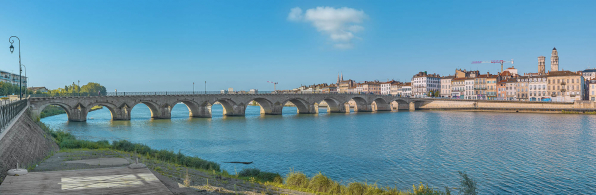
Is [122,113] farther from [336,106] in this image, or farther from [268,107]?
[336,106]

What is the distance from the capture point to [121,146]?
25.3 m

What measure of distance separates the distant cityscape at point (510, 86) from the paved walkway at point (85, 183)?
84097mm

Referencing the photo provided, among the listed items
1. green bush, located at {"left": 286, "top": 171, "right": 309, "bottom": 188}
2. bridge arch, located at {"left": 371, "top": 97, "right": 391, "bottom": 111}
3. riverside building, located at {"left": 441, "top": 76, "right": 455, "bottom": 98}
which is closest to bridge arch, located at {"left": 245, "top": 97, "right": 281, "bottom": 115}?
bridge arch, located at {"left": 371, "top": 97, "right": 391, "bottom": 111}

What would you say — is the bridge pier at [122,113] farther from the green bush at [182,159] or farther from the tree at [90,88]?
the tree at [90,88]

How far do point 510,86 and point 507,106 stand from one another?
19.8 meters

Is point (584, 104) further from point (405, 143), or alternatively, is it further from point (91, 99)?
point (91, 99)

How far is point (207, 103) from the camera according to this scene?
226 ft

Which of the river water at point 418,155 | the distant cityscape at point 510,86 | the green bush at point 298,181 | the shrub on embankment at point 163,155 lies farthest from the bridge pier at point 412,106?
the green bush at point 298,181

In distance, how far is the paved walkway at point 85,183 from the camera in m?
9.42

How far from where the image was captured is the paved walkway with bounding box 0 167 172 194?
30.9 feet

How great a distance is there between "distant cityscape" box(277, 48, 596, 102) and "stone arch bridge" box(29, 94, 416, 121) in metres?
10.5

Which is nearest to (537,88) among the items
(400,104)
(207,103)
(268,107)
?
(400,104)

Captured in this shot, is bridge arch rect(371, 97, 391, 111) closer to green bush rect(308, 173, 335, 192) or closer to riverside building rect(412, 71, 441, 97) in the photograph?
riverside building rect(412, 71, 441, 97)

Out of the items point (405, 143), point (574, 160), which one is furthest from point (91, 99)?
point (574, 160)
